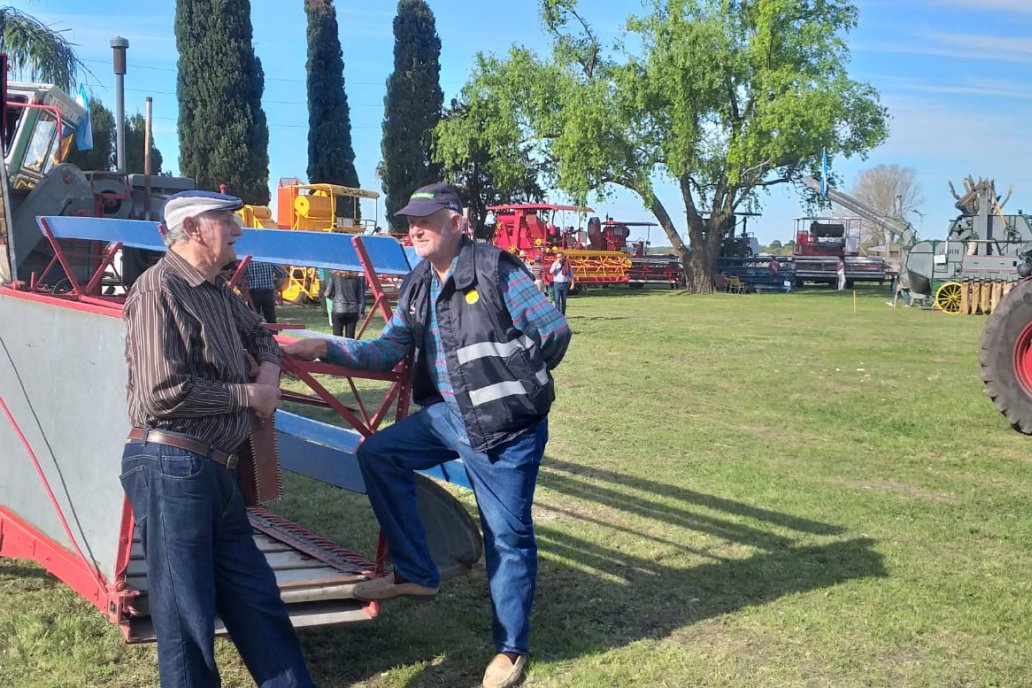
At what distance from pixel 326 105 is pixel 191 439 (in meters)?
39.9

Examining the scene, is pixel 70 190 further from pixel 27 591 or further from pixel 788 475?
pixel 788 475

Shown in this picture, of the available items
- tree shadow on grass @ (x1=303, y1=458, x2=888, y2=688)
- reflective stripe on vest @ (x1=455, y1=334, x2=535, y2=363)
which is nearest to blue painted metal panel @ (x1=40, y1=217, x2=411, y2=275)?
reflective stripe on vest @ (x1=455, y1=334, x2=535, y2=363)

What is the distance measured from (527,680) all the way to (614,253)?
29.3 m

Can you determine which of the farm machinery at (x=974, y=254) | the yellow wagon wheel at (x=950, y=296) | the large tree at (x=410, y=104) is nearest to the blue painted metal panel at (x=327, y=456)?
the farm machinery at (x=974, y=254)

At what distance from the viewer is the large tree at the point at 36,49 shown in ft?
55.5

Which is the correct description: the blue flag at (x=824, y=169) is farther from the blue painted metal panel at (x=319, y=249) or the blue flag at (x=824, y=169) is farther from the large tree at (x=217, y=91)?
the blue painted metal panel at (x=319, y=249)

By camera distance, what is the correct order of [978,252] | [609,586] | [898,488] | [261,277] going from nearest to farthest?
[609,586] → [898,488] → [261,277] → [978,252]

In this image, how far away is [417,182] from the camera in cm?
4112

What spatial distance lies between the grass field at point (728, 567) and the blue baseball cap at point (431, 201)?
1.72 metres

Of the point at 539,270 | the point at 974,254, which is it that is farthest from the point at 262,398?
the point at 539,270

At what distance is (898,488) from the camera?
6.43 m

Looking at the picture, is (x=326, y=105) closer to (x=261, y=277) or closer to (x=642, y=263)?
(x=642, y=263)

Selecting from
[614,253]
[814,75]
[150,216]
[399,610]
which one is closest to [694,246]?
[614,253]

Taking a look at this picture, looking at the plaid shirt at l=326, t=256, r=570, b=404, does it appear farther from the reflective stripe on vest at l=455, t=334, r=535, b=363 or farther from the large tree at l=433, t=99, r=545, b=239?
the large tree at l=433, t=99, r=545, b=239
